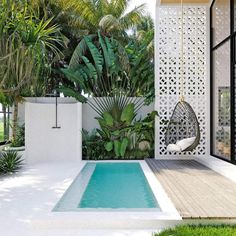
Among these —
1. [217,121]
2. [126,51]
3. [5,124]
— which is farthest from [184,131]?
[5,124]

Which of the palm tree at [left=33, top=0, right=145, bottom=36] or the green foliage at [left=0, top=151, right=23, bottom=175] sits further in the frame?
the palm tree at [left=33, top=0, right=145, bottom=36]

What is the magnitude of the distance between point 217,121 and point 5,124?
284 inches

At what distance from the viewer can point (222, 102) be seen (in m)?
8.78

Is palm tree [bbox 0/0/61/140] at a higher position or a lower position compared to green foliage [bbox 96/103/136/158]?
higher

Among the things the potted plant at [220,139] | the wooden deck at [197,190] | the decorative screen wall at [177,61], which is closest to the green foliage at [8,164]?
the wooden deck at [197,190]

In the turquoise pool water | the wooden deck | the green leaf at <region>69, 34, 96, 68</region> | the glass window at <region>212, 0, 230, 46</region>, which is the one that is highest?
the glass window at <region>212, 0, 230, 46</region>

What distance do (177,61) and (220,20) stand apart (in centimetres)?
167

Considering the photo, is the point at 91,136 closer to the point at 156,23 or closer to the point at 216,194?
the point at 156,23

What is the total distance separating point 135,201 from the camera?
501 cm

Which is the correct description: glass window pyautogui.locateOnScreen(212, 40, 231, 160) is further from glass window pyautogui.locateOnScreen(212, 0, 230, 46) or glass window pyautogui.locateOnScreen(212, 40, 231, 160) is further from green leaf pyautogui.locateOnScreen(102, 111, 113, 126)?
green leaf pyautogui.locateOnScreen(102, 111, 113, 126)

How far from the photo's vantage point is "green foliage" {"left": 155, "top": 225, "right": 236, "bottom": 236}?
11.3 ft

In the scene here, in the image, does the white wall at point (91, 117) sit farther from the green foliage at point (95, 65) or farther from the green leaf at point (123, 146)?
the green leaf at point (123, 146)

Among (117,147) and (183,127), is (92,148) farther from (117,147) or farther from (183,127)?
(183,127)

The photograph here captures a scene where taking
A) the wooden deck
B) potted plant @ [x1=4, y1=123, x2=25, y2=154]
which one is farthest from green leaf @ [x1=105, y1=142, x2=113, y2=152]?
potted plant @ [x1=4, y1=123, x2=25, y2=154]
